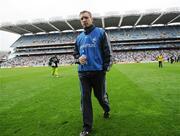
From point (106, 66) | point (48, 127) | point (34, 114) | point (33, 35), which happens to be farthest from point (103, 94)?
point (33, 35)

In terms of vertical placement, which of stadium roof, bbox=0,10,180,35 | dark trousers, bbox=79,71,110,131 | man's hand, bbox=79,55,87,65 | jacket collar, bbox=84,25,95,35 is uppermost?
stadium roof, bbox=0,10,180,35

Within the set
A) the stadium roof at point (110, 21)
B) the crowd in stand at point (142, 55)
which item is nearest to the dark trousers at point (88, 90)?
Result: the crowd in stand at point (142, 55)

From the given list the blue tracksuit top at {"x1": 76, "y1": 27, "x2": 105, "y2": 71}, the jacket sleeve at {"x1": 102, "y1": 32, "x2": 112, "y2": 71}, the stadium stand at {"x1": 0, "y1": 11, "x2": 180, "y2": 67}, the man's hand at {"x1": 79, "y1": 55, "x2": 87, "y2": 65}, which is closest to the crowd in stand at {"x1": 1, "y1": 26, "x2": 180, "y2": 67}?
the stadium stand at {"x1": 0, "y1": 11, "x2": 180, "y2": 67}

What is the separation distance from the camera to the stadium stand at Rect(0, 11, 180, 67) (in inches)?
3031

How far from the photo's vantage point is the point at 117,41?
83062 mm

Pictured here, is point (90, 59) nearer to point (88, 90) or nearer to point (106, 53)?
point (106, 53)

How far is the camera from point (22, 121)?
610 centimetres

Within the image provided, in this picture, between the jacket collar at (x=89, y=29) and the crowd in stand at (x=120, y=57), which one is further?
the crowd in stand at (x=120, y=57)

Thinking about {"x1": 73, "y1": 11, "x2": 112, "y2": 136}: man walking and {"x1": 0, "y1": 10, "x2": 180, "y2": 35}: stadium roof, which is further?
{"x1": 0, "y1": 10, "x2": 180, "y2": 35}: stadium roof

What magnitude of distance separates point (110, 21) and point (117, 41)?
9.99m

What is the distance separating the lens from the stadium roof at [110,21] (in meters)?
68.8

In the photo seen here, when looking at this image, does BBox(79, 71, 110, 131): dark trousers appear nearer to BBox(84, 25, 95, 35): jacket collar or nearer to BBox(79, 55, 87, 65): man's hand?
BBox(79, 55, 87, 65): man's hand

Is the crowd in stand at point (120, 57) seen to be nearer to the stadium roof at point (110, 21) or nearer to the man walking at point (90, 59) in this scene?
the stadium roof at point (110, 21)

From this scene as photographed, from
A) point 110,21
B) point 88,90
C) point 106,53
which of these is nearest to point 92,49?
point 106,53
